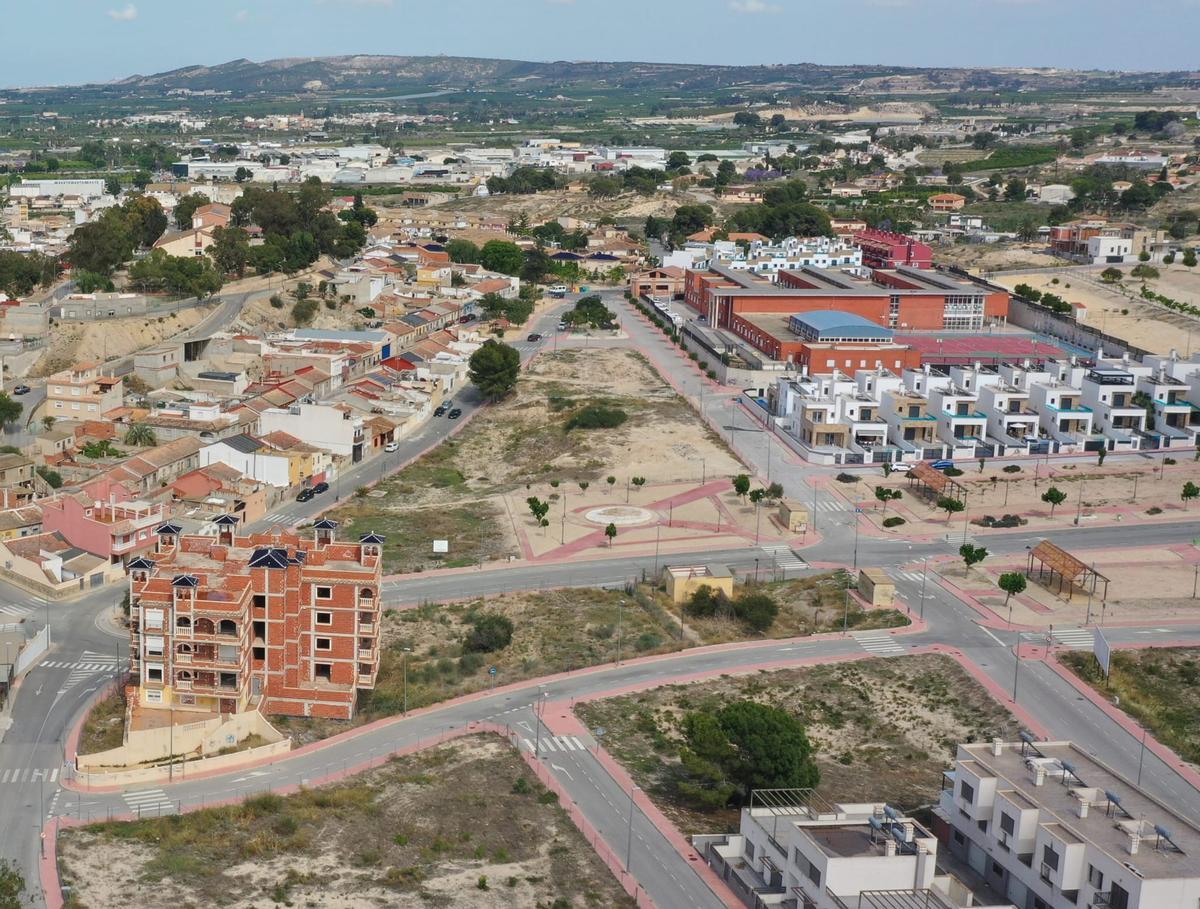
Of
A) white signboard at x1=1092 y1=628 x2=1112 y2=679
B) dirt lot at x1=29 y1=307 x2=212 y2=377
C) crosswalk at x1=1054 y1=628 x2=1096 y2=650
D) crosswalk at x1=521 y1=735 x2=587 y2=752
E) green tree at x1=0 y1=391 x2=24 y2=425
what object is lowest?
crosswalk at x1=521 y1=735 x2=587 y2=752

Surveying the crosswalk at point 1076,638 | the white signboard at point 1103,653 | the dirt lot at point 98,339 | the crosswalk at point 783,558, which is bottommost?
the crosswalk at point 783,558

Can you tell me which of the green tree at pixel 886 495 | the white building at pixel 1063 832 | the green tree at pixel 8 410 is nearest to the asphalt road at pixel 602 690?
the green tree at pixel 886 495

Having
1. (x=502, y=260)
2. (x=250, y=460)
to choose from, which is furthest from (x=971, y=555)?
(x=502, y=260)

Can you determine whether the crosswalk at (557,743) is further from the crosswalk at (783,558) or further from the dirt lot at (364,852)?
the crosswalk at (783,558)

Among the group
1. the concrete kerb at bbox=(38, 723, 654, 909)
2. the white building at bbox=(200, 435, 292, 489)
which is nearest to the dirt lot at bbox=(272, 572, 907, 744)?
the concrete kerb at bbox=(38, 723, 654, 909)

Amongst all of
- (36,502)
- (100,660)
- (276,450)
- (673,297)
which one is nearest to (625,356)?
(673,297)

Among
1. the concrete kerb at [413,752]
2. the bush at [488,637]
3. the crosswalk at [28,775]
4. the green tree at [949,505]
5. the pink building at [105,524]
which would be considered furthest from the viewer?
the green tree at [949,505]

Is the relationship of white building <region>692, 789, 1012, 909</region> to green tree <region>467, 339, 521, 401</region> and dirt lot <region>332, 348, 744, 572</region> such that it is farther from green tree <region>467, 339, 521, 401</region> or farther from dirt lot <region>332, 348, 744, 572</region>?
green tree <region>467, 339, 521, 401</region>
